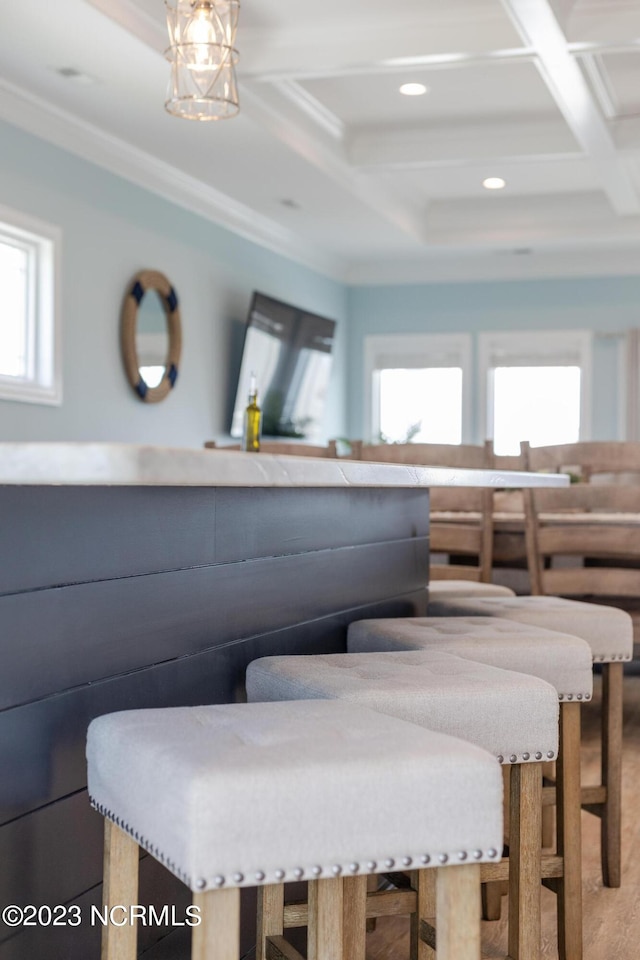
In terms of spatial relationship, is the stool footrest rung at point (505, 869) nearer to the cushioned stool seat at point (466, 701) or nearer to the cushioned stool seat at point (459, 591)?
the cushioned stool seat at point (466, 701)

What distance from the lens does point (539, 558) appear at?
354 centimetres

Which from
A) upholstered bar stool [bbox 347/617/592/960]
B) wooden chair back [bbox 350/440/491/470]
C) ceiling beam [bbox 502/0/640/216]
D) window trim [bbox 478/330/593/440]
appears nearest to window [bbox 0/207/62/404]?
wooden chair back [bbox 350/440/491/470]

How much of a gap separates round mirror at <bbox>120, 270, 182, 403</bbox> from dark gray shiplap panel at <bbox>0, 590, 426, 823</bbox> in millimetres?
3830

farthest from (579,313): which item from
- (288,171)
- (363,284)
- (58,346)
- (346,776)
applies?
(346,776)

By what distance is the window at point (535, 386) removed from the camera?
8.42 meters

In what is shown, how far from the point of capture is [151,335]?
19.0ft

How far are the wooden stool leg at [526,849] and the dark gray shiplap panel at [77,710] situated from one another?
52 centimetres

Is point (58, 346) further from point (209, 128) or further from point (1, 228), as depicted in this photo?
point (209, 128)

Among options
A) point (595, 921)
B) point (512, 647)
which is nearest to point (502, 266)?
point (595, 921)

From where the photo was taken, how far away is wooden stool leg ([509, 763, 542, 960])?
1.48 meters

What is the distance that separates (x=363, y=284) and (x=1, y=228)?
455 centimetres

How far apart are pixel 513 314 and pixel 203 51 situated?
5.80 meters

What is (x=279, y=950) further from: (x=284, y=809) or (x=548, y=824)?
(x=548, y=824)

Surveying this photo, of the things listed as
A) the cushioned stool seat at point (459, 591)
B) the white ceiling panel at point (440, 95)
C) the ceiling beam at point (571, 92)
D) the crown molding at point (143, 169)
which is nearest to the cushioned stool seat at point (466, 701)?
the cushioned stool seat at point (459, 591)
